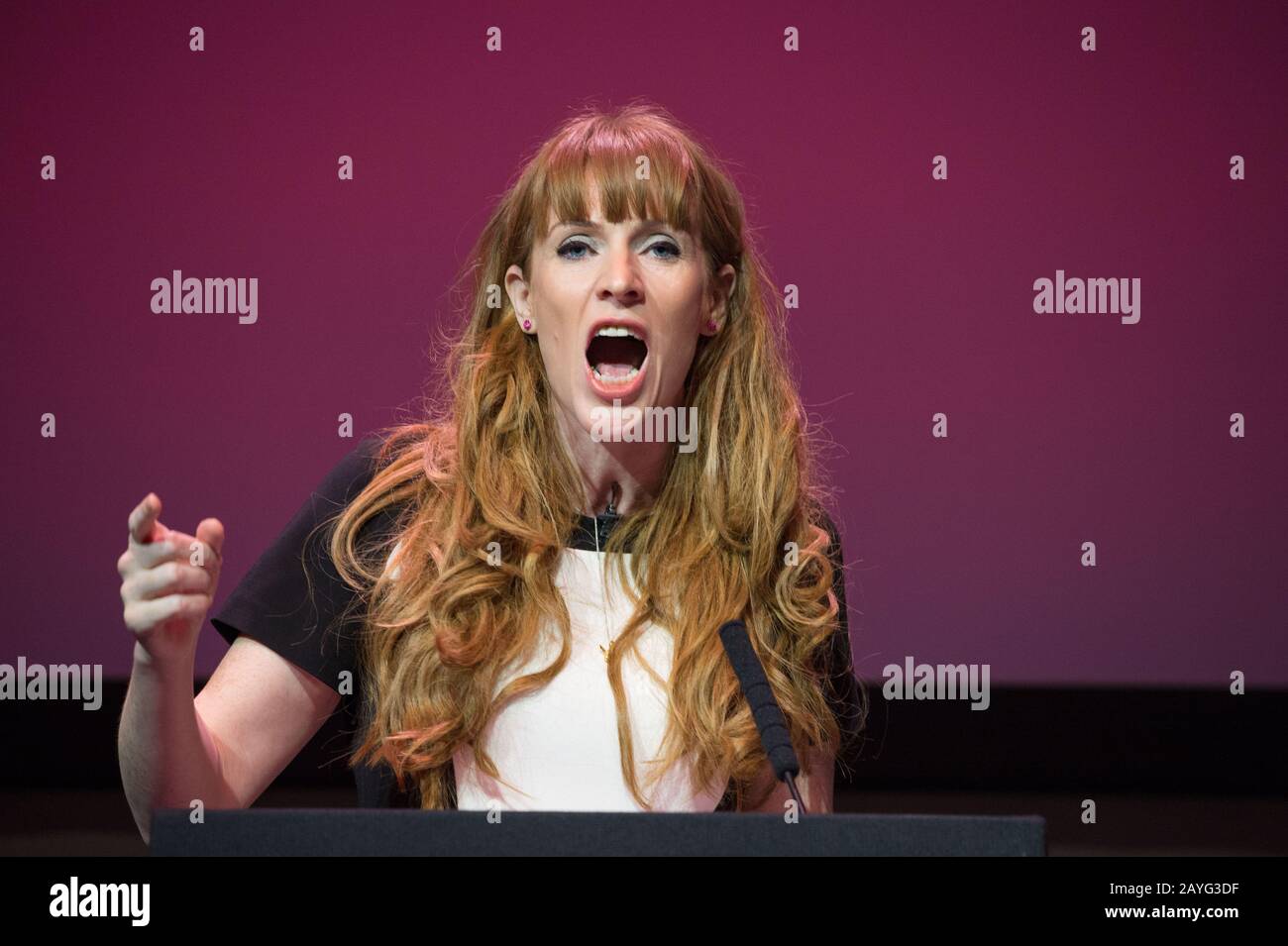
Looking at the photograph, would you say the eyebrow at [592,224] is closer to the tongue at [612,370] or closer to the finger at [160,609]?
the tongue at [612,370]

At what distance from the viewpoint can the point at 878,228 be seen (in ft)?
10.4

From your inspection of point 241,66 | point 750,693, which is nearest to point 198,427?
point 241,66

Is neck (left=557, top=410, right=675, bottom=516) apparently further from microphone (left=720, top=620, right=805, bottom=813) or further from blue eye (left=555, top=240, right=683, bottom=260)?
microphone (left=720, top=620, right=805, bottom=813)

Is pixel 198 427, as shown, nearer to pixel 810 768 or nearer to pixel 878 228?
pixel 878 228

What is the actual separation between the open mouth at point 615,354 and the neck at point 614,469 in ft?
0.22

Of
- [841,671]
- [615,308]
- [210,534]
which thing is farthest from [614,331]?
[210,534]

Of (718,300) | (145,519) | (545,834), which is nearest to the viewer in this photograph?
(545,834)

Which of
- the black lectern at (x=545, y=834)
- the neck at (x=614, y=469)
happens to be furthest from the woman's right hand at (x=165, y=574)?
the neck at (x=614, y=469)

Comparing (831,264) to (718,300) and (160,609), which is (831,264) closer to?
(718,300)

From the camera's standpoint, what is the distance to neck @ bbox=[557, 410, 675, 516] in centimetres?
139

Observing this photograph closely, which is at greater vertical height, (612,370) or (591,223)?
(591,223)

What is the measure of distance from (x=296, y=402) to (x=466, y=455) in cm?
184

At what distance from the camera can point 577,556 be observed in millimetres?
1380

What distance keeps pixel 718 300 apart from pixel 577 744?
489 millimetres
